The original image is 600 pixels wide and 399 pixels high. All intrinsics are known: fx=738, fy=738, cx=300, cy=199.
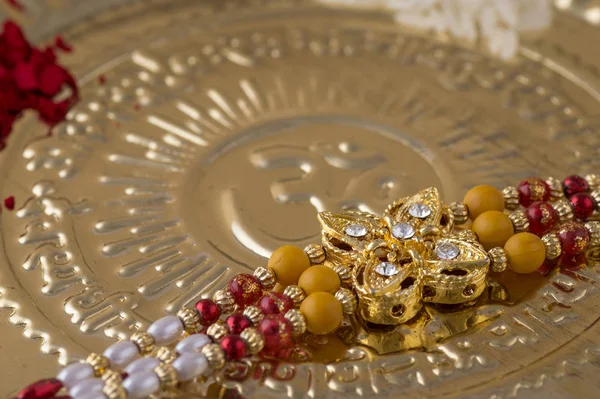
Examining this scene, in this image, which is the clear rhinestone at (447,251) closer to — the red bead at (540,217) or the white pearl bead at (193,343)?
the red bead at (540,217)

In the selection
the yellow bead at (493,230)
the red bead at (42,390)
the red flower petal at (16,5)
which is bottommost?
the red bead at (42,390)

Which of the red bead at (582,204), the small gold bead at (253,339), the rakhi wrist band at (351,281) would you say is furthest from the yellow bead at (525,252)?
the small gold bead at (253,339)

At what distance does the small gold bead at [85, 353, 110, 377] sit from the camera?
2.49 ft

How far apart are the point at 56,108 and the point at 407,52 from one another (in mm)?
579

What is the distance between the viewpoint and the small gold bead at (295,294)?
0.83 m

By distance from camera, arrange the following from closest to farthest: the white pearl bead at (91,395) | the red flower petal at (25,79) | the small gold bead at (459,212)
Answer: the white pearl bead at (91,395) < the small gold bead at (459,212) < the red flower petal at (25,79)

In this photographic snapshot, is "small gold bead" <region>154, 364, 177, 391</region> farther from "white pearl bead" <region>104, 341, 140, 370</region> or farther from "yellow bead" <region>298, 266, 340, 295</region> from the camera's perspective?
"yellow bead" <region>298, 266, 340, 295</region>

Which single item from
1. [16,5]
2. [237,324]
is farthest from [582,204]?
[16,5]

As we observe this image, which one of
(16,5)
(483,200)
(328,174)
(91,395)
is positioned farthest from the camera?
(16,5)

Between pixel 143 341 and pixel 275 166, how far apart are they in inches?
14.1

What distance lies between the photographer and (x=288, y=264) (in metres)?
0.86

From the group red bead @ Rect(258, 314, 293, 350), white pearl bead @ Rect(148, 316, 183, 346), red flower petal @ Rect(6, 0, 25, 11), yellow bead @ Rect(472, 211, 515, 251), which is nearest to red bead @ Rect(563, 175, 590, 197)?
yellow bead @ Rect(472, 211, 515, 251)

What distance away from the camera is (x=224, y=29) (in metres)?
1.31

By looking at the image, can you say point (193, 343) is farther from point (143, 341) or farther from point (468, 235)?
point (468, 235)
